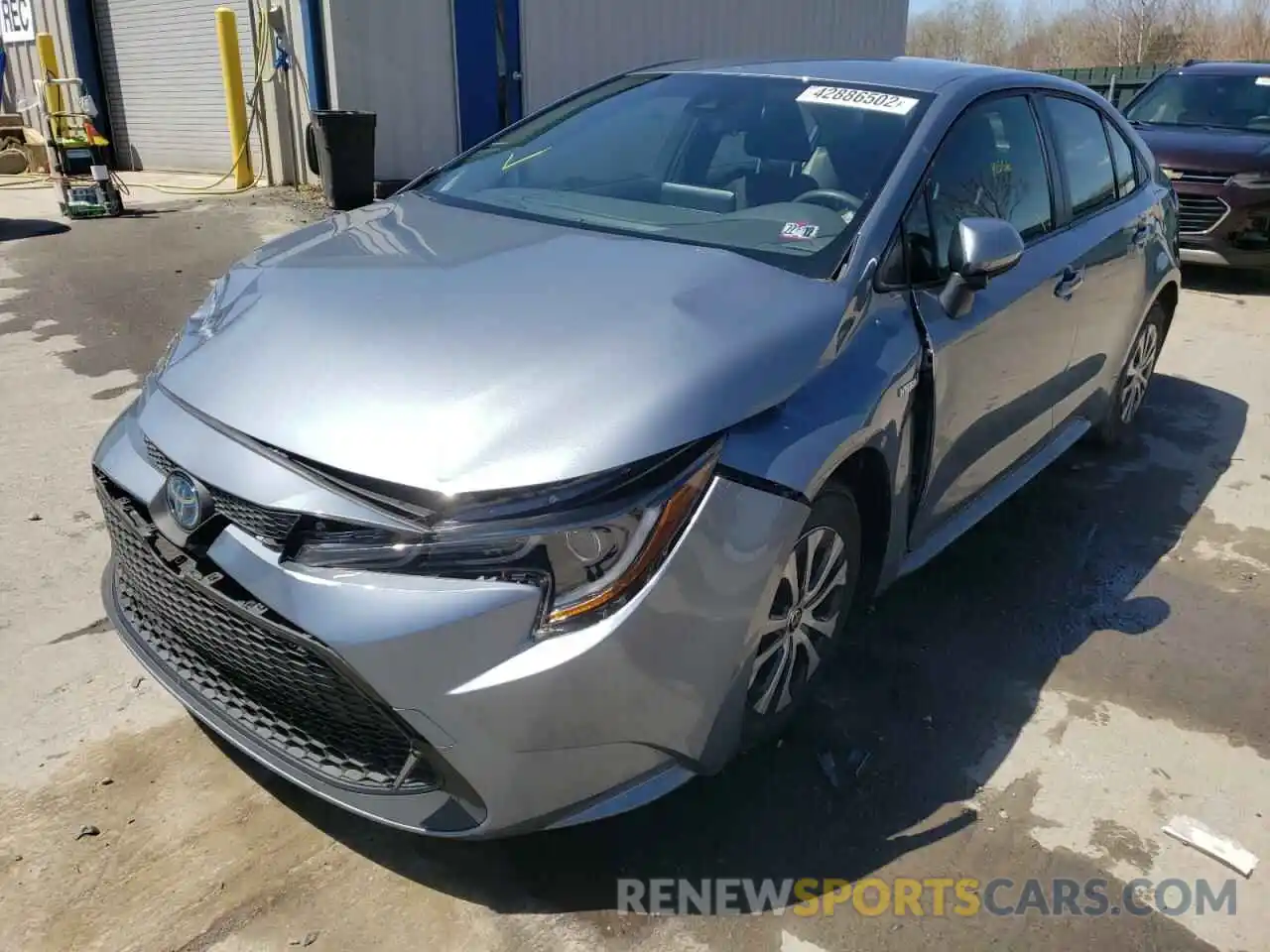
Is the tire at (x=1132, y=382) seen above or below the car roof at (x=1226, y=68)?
below

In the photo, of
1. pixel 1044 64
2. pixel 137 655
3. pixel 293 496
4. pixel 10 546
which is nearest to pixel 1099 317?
pixel 293 496

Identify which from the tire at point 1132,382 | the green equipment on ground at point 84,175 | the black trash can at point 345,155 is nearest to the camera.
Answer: the tire at point 1132,382

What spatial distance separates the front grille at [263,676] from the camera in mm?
2078

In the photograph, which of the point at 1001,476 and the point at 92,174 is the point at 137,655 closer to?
the point at 1001,476

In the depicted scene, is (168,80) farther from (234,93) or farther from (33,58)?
(33,58)

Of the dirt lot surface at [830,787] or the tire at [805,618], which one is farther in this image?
the tire at [805,618]

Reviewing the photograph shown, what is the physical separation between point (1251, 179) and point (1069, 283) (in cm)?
606

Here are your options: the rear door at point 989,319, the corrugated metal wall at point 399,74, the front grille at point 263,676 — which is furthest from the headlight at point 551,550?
the corrugated metal wall at point 399,74

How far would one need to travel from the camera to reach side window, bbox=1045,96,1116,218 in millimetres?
4016

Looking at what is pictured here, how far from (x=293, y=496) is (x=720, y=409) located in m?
0.87

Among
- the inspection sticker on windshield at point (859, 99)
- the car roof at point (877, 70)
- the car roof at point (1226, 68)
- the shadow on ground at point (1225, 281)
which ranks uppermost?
the car roof at point (877, 70)

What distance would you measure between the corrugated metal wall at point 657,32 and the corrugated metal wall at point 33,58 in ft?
23.6

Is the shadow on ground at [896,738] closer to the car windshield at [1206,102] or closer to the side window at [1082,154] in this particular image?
the side window at [1082,154]

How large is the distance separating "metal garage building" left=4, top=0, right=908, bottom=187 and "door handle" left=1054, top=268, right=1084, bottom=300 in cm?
891
